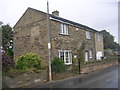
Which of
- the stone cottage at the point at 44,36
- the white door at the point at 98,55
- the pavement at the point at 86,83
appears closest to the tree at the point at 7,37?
the stone cottage at the point at 44,36

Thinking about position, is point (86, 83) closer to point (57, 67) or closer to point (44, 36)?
point (57, 67)

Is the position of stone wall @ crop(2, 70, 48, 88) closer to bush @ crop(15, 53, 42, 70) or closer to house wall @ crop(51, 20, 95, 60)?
bush @ crop(15, 53, 42, 70)

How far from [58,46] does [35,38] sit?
338 cm

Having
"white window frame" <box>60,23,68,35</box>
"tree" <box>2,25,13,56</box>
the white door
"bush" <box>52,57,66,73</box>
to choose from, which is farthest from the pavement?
"tree" <box>2,25,13,56</box>

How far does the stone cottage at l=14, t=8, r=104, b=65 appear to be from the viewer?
641 inches

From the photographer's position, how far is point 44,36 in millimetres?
16422

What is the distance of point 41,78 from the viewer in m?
→ 11.2

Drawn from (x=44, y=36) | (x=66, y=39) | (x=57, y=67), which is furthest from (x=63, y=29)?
(x=57, y=67)

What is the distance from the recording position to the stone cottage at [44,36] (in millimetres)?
16286

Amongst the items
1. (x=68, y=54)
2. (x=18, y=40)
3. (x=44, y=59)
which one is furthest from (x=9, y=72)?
(x=18, y=40)

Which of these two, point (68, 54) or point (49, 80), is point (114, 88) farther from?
point (68, 54)

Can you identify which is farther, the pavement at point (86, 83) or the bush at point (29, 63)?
the bush at point (29, 63)

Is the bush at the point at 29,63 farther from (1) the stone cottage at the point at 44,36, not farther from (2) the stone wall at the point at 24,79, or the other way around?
(1) the stone cottage at the point at 44,36

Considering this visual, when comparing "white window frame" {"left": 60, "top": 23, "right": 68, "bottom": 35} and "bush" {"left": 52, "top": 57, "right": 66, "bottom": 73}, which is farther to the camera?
"white window frame" {"left": 60, "top": 23, "right": 68, "bottom": 35}
